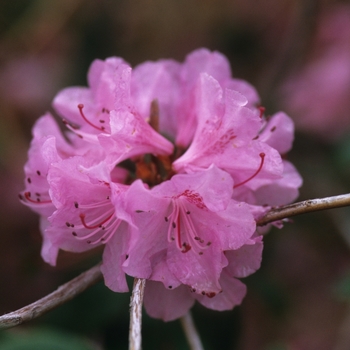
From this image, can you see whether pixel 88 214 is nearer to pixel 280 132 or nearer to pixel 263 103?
pixel 280 132

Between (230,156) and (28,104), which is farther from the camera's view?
(28,104)

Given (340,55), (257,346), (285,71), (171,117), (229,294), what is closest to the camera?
(229,294)

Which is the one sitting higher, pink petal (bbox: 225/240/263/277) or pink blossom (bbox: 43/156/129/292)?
pink blossom (bbox: 43/156/129/292)

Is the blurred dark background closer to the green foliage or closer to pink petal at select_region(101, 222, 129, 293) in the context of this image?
the green foliage

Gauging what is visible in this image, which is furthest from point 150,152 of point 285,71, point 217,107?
point 285,71

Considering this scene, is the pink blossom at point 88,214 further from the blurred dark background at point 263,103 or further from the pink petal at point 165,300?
the blurred dark background at point 263,103

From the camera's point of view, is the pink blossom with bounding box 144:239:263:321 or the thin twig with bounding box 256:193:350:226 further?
the pink blossom with bounding box 144:239:263:321

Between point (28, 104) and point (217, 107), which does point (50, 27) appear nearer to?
point (28, 104)

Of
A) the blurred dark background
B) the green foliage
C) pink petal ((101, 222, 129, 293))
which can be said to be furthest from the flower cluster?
the blurred dark background
